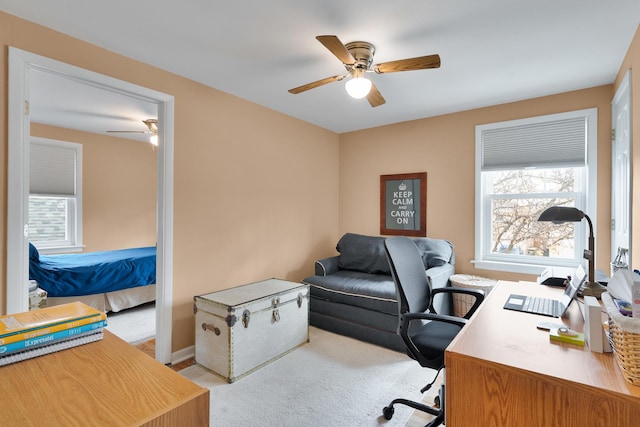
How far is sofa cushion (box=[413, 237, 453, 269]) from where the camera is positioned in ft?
11.2

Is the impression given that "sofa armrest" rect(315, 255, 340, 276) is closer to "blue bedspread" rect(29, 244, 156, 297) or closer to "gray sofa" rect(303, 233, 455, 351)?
"gray sofa" rect(303, 233, 455, 351)

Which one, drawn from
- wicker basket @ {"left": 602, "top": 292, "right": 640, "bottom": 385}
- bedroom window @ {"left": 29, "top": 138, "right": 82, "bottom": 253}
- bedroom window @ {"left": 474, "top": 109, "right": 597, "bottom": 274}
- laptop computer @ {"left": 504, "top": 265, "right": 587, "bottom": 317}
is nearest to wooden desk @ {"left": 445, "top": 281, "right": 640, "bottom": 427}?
wicker basket @ {"left": 602, "top": 292, "right": 640, "bottom": 385}

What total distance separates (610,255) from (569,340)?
236cm

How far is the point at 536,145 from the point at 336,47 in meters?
2.55

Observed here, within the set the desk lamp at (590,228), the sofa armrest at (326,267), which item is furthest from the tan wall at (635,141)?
the sofa armrest at (326,267)

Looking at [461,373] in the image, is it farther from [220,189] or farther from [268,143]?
[268,143]

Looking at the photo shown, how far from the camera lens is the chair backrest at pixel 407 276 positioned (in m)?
1.95

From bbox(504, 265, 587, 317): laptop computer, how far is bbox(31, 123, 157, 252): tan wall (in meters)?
5.60

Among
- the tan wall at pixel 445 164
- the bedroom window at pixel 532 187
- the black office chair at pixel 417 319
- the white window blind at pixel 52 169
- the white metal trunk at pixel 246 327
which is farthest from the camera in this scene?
the white window blind at pixel 52 169

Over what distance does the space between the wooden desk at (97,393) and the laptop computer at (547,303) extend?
160cm

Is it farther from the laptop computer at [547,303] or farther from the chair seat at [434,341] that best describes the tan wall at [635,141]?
the chair seat at [434,341]

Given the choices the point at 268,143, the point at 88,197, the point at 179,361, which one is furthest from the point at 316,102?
the point at 88,197

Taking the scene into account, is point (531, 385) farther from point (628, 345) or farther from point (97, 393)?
point (97, 393)

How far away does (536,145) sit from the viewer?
3.27 metres
